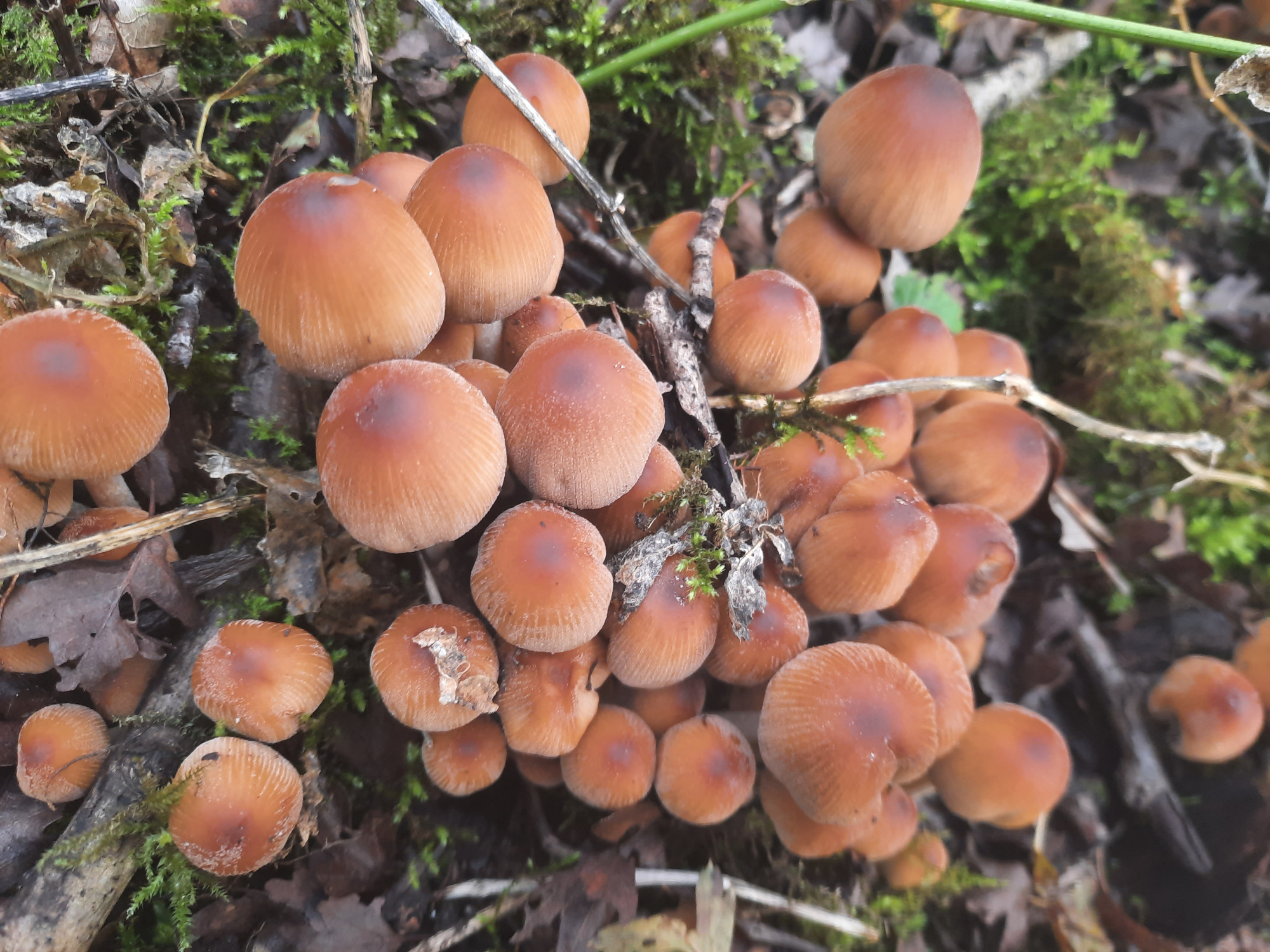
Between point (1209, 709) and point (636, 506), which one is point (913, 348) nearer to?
point (636, 506)

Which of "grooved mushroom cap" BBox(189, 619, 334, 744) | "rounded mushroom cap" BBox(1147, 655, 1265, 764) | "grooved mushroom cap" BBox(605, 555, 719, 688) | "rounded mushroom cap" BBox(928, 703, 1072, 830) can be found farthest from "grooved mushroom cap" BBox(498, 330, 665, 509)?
"rounded mushroom cap" BBox(1147, 655, 1265, 764)

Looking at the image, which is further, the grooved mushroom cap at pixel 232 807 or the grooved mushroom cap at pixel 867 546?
the grooved mushroom cap at pixel 867 546

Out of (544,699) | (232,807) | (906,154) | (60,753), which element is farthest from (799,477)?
(60,753)

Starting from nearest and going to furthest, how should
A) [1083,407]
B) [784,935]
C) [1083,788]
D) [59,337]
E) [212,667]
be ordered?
[59,337], [212,667], [784,935], [1083,788], [1083,407]

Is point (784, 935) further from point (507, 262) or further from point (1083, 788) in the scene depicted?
point (507, 262)

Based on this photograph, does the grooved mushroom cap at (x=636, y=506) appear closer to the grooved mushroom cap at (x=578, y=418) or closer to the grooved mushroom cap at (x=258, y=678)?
the grooved mushroom cap at (x=578, y=418)

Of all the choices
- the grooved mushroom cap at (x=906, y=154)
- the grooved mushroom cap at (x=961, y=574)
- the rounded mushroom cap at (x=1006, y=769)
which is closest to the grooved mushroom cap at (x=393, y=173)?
the grooved mushroom cap at (x=906, y=154)

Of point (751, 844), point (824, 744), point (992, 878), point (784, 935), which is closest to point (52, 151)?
point (824, 744)
